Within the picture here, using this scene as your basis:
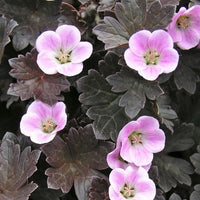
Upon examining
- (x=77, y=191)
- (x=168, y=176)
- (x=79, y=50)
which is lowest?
(x=168, y=176)

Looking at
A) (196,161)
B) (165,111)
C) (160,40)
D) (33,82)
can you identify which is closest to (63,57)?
(33,82)

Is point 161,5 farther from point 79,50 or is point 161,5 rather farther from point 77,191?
point 77,191

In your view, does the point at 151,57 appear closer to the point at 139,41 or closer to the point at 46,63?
the point at 139,41

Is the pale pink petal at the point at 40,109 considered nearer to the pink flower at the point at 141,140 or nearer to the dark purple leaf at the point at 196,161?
the pink flower at the point at 141,140

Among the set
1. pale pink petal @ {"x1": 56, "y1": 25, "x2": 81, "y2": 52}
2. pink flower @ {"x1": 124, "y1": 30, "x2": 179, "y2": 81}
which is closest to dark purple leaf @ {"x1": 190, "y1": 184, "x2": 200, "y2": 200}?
pink flower @ {"x1": 124, "y1": 30, "x2": 179, "y2": 81}

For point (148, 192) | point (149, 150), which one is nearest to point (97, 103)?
point (149, 150)

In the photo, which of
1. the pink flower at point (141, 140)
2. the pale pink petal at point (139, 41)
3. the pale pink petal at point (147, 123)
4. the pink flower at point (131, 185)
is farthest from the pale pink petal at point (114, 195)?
the pale pink petal at point (139, 41)

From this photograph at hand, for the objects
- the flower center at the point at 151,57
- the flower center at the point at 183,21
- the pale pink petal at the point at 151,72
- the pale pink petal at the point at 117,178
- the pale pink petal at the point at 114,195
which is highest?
the flower center at the point at 183,21
